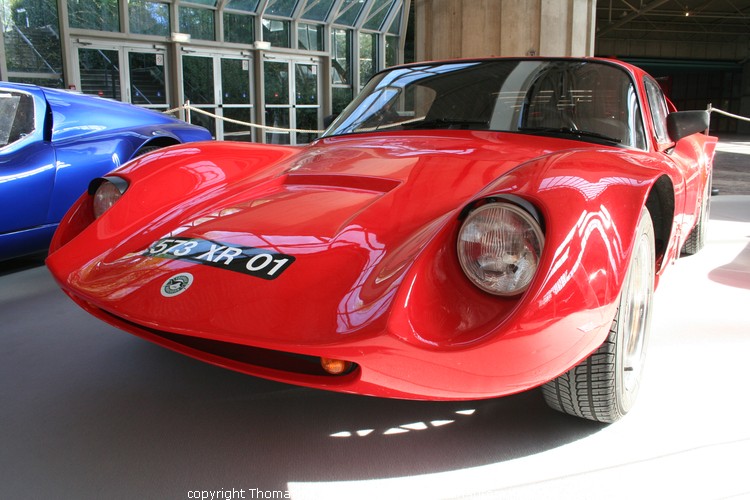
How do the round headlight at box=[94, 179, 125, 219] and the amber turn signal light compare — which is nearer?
the amber turn signal light

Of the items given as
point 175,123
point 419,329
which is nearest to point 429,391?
point 419,329

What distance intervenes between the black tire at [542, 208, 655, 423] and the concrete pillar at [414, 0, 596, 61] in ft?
32.9

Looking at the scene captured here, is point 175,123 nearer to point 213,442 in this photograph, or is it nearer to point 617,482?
point 213,442

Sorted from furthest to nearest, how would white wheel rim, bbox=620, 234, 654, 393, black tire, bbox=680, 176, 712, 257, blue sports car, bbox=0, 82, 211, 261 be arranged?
black tire, bbox=680, 176, 712, 257 < blue sports car, bbox=0, 82, 211, 261 < white wheel rim, bbox=620, 234, 654, 393

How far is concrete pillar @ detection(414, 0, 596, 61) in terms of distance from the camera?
37.1 ft

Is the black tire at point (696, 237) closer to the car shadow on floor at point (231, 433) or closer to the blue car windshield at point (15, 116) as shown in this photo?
the car shadow on floor at point (231, 433)

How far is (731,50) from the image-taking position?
33.1 meters

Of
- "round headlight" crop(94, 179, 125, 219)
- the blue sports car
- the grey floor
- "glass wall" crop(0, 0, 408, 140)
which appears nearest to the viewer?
the grey floor

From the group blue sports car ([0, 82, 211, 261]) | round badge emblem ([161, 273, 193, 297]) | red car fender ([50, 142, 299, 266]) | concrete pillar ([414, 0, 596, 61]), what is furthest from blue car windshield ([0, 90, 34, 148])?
concrete pillar ([414, 0, 596, 61])

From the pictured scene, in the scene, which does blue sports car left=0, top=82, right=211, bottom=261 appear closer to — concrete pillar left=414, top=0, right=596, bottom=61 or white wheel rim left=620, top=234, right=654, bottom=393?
white wheel rim left=620, top=234, right=654, bottom=393

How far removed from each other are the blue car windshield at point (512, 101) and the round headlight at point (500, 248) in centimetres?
99

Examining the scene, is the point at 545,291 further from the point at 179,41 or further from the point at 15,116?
the point at 179,41

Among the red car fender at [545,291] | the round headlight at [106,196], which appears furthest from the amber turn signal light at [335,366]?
the round headlight at [106,196]

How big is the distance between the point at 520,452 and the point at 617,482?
0.25m
